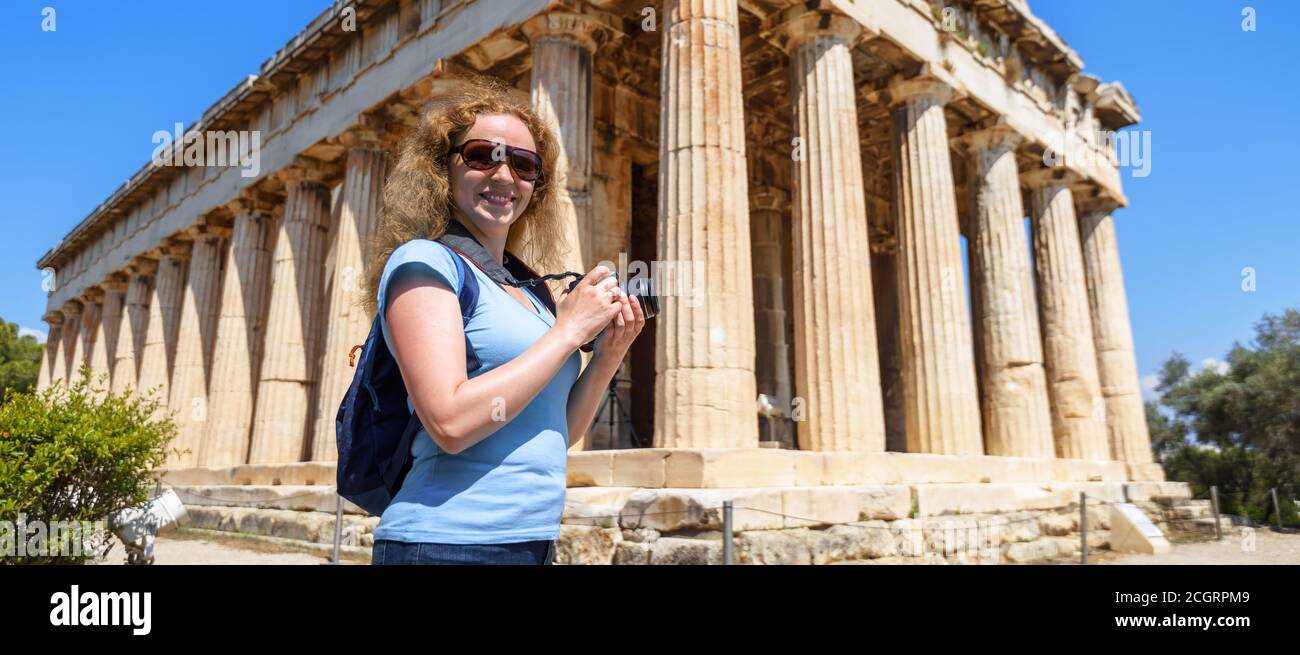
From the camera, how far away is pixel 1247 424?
2708 cm

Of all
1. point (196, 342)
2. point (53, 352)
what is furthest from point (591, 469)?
point (53, 352)

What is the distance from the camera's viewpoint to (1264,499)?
2389cm

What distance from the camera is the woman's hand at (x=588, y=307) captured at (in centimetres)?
192

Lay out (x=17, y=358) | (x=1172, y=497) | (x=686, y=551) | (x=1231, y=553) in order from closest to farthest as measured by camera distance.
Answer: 1. (x=686, y=551)
2. (x=1231, y=553)
3. (x=1172, y=497)
4. (x=17, y=358)

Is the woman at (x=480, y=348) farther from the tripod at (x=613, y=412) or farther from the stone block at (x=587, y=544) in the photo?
the tripod at (x=613, y=412)

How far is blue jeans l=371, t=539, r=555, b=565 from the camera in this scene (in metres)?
1.73

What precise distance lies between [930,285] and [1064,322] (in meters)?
6.46

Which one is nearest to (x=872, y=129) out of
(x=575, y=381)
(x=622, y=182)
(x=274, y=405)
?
(x=622, y=182)

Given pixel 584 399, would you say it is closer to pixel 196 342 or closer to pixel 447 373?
pixel 447 373

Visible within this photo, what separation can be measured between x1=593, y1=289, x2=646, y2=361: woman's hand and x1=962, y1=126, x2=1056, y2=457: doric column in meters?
15.6

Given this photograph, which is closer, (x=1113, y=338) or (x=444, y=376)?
(x=444, y=376)

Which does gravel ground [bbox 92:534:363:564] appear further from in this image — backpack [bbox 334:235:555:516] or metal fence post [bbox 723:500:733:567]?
backpack [bbox 334:235:555:516]

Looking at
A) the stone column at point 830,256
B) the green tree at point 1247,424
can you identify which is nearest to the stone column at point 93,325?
the stone column at point 830,256
